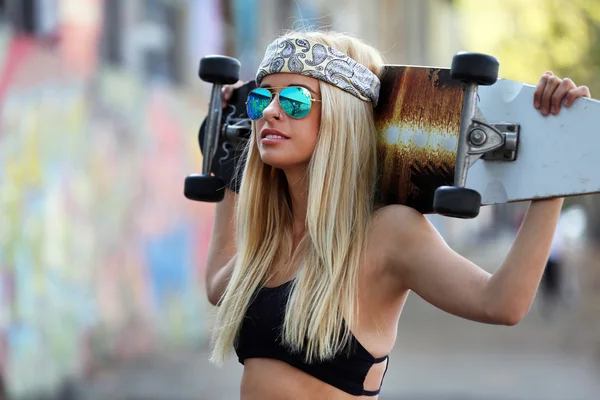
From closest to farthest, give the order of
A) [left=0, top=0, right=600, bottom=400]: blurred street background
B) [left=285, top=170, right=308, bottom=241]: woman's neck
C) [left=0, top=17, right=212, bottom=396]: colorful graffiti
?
[left=285, top=170, right=308, bottom=241]: woman's neck < [left=0, top=17, right=212, bottom=396]: colorful graffiti < [left=0, top=0, right=600, bottom=400]: blurred street background

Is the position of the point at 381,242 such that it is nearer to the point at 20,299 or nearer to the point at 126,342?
the point at 20,299

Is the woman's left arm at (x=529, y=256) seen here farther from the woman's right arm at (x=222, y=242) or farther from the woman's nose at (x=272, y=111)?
the woman's right arm at (x=222, y=242)

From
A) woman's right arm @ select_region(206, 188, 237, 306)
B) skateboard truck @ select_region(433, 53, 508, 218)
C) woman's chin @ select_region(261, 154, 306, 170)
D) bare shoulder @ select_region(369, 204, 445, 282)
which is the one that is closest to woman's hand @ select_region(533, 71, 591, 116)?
skateboard truck @ select_region(433, 53, 508, 218)

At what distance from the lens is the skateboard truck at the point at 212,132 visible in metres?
3.10

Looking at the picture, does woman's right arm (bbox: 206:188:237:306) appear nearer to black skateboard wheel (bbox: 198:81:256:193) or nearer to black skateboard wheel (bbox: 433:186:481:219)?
black skateboard wheel (bbox: 198:81:256:193)

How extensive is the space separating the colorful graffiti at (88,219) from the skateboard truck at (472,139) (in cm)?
541

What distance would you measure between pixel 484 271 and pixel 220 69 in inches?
48.1

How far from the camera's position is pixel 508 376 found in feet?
32.1

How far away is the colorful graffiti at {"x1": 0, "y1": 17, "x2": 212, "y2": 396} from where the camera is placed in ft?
24.6

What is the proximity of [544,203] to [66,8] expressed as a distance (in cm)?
692

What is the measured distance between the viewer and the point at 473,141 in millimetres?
2488

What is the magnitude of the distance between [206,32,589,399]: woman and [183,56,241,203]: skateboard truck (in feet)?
0.78

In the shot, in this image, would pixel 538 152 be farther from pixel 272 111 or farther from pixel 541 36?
pixel 541 36

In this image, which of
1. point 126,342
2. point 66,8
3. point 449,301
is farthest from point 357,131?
point 126,342
